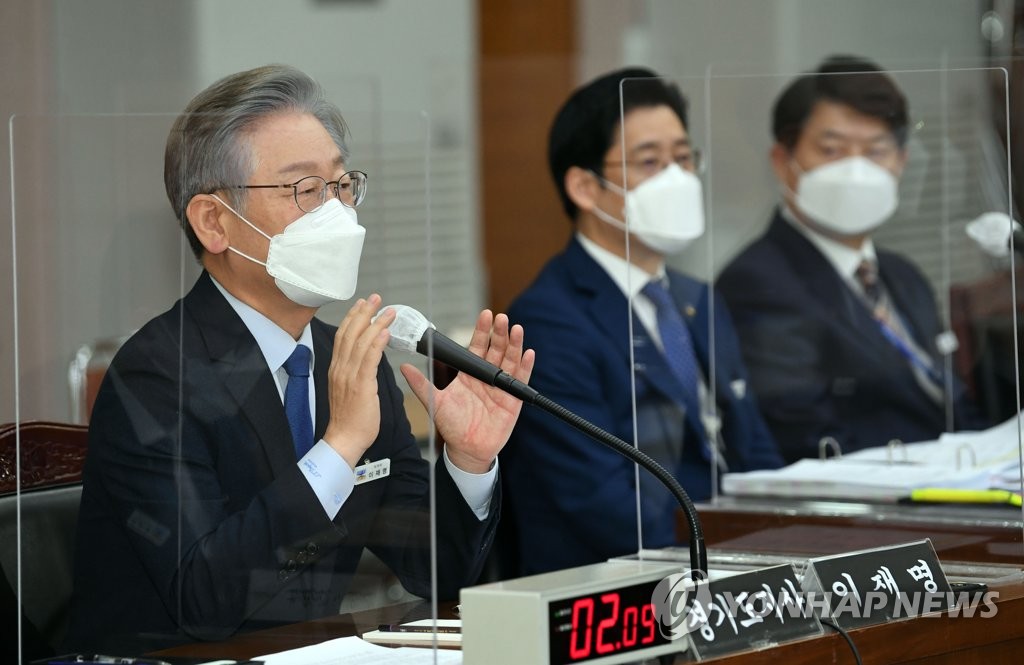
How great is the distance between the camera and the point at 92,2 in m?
4.47

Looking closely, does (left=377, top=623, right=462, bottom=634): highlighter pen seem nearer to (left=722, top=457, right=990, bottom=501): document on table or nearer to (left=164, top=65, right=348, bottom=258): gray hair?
(left=164, top=65, right=348, bottom=258): gray hair

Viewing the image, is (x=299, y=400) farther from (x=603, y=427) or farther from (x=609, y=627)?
(x=603, y=427)

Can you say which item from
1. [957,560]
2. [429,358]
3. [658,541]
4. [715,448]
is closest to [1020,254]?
[715,448]

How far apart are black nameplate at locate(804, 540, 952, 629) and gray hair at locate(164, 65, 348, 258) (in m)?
0.64

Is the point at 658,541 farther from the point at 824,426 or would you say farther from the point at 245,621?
the point at 245,621

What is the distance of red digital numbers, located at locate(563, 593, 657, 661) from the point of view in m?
1.34

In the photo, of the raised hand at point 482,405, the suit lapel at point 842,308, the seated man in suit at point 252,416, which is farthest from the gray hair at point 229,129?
the suit lapel at point 842,308

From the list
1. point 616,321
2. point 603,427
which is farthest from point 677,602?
point 616,321

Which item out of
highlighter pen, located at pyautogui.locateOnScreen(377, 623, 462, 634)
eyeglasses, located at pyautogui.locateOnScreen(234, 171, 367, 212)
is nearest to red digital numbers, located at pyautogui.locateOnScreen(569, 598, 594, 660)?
highlighter pen, located at pyautogui.locateOnScreen(377, 623, 462, 634)

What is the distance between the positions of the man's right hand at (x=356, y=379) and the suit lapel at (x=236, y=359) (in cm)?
7

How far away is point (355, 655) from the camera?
4.99ft

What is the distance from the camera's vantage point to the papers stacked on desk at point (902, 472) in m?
2.56

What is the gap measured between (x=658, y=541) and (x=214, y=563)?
118cm

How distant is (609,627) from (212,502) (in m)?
0.45
